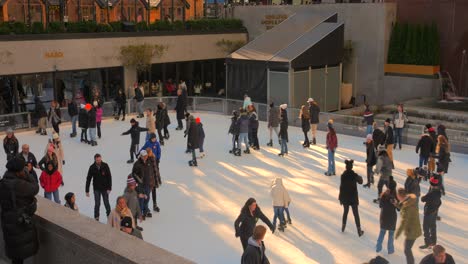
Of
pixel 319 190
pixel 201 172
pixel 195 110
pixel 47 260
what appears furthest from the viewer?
pixel 195 110

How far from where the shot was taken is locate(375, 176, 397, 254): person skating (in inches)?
348

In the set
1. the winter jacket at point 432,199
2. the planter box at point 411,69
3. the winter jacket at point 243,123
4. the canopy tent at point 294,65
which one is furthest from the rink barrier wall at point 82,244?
the planter box at point 411,69

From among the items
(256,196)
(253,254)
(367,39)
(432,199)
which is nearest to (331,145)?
(256,196)

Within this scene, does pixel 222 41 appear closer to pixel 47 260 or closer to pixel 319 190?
pixel 319 190

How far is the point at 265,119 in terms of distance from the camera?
2198 cm

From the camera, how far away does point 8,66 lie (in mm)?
23516

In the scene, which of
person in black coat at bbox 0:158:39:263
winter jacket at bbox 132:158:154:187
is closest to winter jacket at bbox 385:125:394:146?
winter jacket at bbox 132:158:154:187

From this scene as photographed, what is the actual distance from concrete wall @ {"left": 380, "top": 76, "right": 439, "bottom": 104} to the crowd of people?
9.22 m

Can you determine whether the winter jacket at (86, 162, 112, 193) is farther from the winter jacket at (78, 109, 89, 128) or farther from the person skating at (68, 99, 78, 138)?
the person skating at (68, 99, 78, 138)

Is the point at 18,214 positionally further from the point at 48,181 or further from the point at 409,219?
the point at 48,181

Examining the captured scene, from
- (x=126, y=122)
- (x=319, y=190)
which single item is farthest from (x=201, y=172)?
(x=126, y=122)

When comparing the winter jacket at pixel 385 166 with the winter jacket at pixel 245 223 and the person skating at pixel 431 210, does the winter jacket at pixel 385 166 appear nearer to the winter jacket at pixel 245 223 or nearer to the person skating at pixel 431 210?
the person skating at pixel 431 210

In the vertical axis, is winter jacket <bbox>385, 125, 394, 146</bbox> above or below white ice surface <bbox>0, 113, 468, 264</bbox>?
above

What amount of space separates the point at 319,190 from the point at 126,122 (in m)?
11.2
